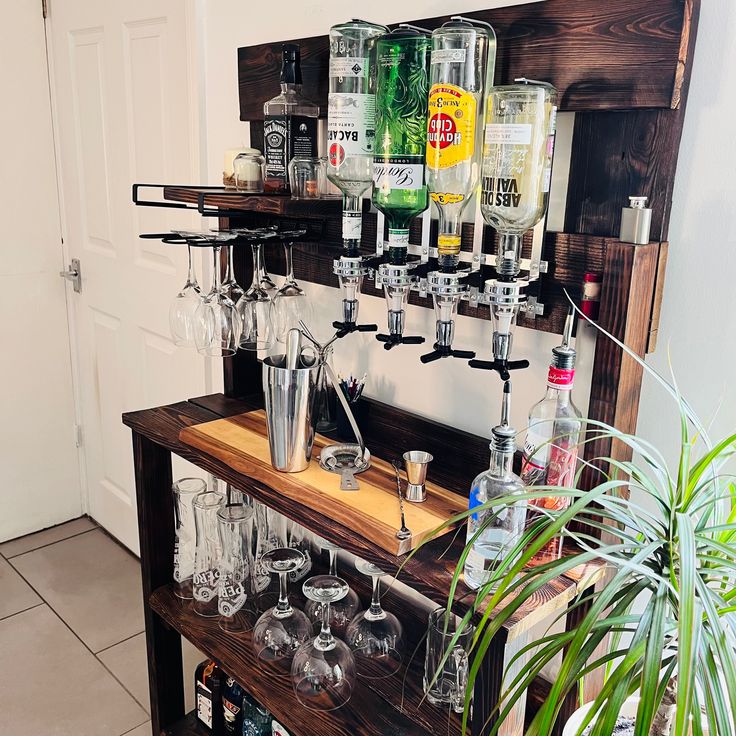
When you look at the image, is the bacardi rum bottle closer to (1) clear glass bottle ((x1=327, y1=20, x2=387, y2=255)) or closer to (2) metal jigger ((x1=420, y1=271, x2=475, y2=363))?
(2) metal jigger ((x1=420, y1=271, x2=475, y2=363))

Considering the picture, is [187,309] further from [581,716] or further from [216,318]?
[581,716]

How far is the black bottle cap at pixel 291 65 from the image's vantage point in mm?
1394

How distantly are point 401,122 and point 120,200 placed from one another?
1531 mm

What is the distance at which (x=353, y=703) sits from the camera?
1.30 m

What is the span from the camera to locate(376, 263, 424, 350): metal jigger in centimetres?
117

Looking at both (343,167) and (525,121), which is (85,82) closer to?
(343,167)

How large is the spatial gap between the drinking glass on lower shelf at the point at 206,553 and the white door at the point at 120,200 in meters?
0.65

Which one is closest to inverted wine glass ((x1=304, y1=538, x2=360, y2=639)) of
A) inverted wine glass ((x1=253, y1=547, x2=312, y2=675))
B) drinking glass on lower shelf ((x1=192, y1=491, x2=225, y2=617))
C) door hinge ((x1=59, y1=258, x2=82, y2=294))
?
inverted wine glass ((x1=253, y1=547, x2=312, y2=675))

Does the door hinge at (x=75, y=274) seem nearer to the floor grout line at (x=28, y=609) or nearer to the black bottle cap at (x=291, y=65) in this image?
the floor grout line at (x=28, y=609)

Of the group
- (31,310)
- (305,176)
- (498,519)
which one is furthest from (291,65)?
(31,310)

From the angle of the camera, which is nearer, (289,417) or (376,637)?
(289,417)

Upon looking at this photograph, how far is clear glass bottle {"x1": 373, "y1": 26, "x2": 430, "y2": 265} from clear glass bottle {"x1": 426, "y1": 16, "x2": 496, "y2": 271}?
5 cm

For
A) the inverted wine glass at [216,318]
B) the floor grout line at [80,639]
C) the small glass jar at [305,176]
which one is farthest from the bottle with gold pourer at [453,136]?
the floor grout line at [80,639]

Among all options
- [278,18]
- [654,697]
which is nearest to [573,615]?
[654,697]
